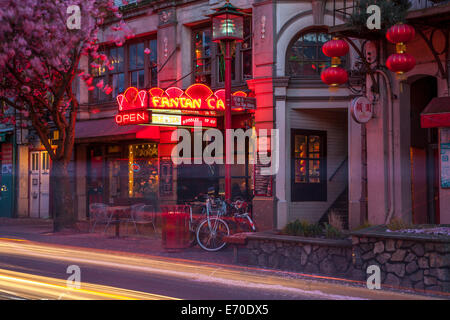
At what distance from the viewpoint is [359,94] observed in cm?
1545

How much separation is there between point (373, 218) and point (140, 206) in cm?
705

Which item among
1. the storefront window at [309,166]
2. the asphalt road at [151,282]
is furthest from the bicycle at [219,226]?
the storefront window at [309,166]

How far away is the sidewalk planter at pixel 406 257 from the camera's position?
8.26 meters

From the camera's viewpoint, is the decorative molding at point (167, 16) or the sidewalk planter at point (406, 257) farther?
the decorative molding at point (167, 16)

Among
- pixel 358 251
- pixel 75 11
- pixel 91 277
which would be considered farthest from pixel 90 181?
pixel 358 251

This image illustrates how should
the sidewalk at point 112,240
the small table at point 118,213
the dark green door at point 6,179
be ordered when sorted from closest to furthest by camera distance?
the sidewalk at point 112,240 → the small table at point 118,213 → the dark green door at point 6,179

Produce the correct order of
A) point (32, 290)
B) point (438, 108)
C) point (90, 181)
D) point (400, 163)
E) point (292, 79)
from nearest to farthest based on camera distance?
point (32, 290) < point (438, 108) < point (400, 163) < point (292, 79) < point (90, 181)

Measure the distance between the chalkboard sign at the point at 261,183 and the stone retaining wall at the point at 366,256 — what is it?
5.29 m

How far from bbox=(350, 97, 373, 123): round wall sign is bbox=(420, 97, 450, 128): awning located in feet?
6.38

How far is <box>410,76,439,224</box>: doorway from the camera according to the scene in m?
14.7

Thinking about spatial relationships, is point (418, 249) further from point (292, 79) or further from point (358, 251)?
point (292, 79)

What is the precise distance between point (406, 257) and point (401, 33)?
17.2ft

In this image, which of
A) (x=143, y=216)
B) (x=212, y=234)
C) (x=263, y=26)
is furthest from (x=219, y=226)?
(x=263, y=26)

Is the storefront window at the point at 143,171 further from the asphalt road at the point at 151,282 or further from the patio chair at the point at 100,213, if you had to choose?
the asphalt road at the point at 151,282
